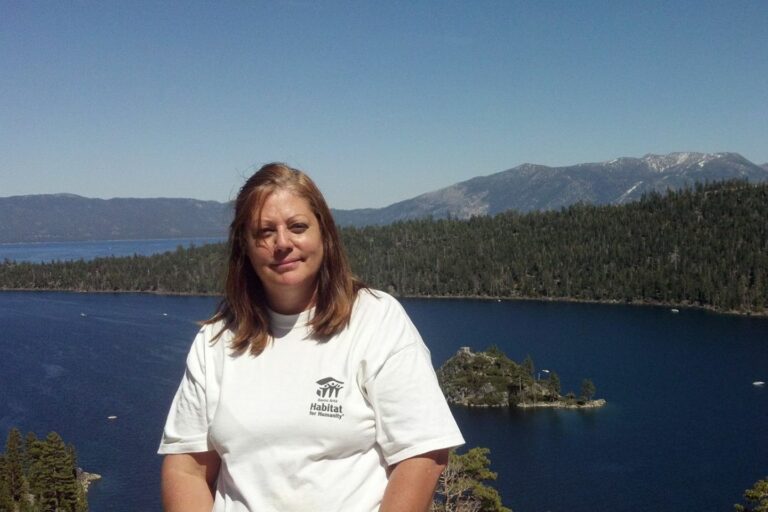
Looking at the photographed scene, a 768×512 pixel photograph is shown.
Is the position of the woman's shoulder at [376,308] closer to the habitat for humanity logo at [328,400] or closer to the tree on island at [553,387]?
the habitat for humanity logo at [328,400]

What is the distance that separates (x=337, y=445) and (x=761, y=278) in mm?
93931

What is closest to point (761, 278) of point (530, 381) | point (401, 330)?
point (530, 381)

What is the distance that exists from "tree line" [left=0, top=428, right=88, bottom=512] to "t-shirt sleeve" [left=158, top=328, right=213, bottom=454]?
28079 millimetres

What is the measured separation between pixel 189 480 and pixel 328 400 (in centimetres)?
60

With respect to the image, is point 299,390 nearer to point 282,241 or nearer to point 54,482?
point 282,241

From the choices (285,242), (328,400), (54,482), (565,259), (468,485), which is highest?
(285,242)

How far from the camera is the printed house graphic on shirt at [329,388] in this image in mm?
2057

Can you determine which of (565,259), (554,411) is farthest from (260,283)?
(565,259)

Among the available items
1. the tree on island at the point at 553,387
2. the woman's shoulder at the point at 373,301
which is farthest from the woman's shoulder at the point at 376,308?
the tree on island at the point at 553,387

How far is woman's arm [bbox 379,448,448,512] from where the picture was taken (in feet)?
6.44

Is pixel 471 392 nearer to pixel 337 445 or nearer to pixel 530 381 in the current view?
pixel 530 381

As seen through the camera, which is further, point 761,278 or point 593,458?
point 761,278

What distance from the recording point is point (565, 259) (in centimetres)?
10162

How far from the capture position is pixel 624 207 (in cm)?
11569
